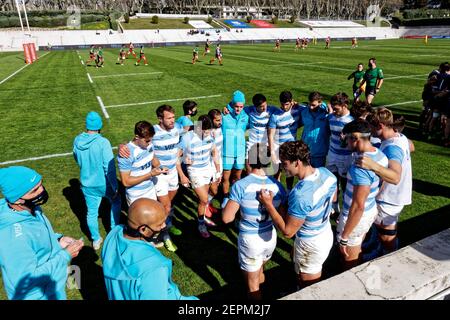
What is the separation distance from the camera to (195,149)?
18.2 ft

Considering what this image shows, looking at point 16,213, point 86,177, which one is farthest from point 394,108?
point 16,213

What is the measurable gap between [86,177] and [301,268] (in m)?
3.49

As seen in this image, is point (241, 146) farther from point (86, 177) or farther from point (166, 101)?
point (166, 101)

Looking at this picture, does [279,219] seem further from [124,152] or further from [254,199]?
[124,152]

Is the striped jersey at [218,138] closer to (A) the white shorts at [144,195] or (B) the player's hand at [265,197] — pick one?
(A) the white shorts at [144,195]

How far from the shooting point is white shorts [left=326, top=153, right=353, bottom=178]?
5.84 meters

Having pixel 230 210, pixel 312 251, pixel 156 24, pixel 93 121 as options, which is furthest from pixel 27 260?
pixel 156 24

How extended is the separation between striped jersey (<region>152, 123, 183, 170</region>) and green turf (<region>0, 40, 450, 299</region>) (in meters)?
1.34

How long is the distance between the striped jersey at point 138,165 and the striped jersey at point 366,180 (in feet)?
9.47

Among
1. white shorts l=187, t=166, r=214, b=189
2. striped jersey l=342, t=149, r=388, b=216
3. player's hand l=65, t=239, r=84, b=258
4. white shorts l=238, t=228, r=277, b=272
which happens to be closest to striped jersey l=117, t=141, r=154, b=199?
white shorts l=187, t=166, r=214, b=189

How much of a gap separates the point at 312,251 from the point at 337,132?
289 centimetres

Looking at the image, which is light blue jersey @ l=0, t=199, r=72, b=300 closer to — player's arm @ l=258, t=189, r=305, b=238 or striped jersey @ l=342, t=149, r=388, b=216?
player's arm @ l=258, t=189, r=305, b=238

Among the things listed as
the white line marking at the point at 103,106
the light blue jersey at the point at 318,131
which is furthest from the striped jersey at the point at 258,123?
the white line marking at the point at 103,106
